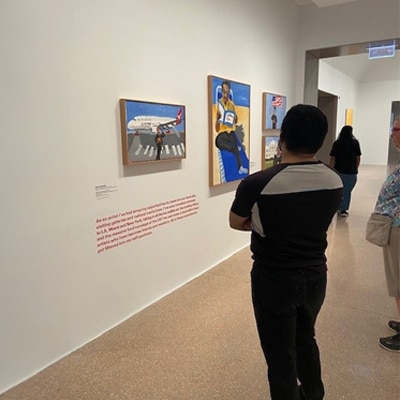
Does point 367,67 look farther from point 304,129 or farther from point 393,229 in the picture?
point 304,129

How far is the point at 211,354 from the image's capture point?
2234mm

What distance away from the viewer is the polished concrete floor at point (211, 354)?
192 centimetres

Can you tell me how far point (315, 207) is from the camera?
1328 millimetres

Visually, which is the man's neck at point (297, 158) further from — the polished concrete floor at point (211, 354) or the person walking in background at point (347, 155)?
the person walking in background at point (347, 155)

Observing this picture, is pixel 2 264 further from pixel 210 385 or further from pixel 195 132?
pixel 195 132

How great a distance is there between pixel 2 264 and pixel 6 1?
4.46ft

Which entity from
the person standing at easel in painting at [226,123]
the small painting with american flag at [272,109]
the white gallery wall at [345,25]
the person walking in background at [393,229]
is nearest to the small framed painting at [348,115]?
the white gallery wall at [345,25]

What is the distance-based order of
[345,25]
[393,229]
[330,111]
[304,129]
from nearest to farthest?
1. [304,129]
2. [393,229]
3. [345,25]
4. [330,111]

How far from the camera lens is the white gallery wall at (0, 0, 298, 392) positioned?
1.88 metres

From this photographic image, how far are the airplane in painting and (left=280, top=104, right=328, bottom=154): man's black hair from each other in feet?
4.62

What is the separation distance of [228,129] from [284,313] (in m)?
2.58

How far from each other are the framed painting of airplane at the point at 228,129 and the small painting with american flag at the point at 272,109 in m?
0.47

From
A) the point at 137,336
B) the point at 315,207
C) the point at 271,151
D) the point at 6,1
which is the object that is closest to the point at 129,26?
the point at 6,1

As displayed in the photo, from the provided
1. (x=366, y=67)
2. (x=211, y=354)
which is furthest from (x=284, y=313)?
(x=366, y=67)
